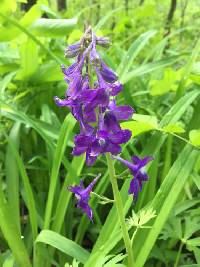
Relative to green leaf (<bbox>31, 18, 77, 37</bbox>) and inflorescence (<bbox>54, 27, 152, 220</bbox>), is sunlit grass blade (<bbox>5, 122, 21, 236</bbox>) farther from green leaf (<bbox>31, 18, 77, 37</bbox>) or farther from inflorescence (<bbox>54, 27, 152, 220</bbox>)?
inflorescence (<bbox>54, 27, 152, 220</bbox>)

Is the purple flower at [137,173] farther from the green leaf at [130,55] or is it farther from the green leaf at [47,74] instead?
the green leaf at [47,74]

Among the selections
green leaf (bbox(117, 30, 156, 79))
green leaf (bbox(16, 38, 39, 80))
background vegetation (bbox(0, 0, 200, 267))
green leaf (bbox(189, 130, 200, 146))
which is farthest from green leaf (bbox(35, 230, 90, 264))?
green leaf (bbox(16, 38, 39, 80))

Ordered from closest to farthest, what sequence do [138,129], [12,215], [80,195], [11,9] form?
[80,195] → [138,129] → [12,215] → [11,9]

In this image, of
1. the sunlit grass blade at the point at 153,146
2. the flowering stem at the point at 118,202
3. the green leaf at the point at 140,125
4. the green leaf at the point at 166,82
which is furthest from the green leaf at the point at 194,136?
the green leaf at the point at 166,82

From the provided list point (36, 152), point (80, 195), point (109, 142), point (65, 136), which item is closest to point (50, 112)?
point (36, 152)

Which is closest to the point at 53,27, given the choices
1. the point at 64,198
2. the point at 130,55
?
the point at 130,55

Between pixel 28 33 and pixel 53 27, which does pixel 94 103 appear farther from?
pixel 53 27

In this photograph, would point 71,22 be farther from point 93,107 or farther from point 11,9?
point 93,107

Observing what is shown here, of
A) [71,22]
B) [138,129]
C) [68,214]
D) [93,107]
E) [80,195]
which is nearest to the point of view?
[93,107]
